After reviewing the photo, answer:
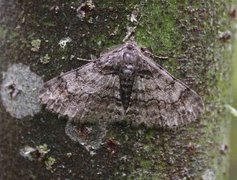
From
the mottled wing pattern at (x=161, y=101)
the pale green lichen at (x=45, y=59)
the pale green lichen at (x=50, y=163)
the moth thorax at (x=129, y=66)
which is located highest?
the pale green lichen at (x=45, y=59)

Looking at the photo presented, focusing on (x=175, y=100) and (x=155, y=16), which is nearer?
(x=155, y=16)

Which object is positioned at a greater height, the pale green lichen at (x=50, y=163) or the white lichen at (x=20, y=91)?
the white lichen at (x=20, y=91)

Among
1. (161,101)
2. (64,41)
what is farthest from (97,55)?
(161,101)

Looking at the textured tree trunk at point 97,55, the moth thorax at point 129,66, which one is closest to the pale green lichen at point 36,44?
the textured tree trunk at point 97,55

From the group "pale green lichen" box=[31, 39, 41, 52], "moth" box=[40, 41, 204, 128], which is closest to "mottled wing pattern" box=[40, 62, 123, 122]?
"moth" box=[40, 41, 204, 128]

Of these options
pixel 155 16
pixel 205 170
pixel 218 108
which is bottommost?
pixel 205 170

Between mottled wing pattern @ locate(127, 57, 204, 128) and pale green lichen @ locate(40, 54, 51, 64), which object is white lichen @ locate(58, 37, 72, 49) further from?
mottled wing pattern @ locate(127, 57, 204, 128)

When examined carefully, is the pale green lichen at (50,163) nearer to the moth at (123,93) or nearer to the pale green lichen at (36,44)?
the moth at (123,93)

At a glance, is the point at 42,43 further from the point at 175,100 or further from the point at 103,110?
the point at 175,100

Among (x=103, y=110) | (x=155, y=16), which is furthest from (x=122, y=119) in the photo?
(x=155, y=16)
